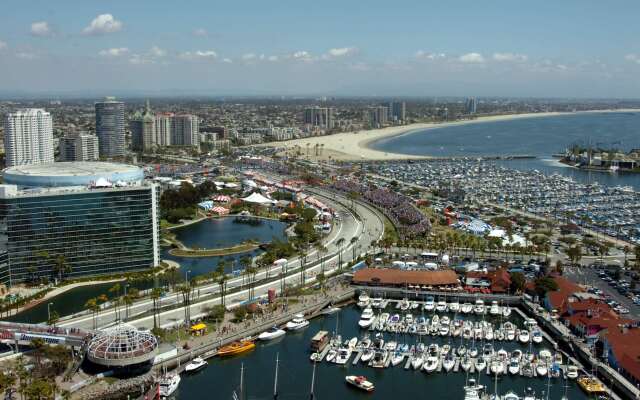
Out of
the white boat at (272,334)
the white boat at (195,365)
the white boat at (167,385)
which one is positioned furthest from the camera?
the white boat at (272,334)

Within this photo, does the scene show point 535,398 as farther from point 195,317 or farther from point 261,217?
point 261,217

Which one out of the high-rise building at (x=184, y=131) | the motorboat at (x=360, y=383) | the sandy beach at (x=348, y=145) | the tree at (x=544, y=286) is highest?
the high-rise building at (x=184, y=131)

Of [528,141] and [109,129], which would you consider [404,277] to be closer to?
[109,129]

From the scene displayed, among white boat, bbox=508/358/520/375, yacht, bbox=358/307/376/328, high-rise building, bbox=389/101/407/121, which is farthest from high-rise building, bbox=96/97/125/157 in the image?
high-rise building, bbox=389/101/407/121

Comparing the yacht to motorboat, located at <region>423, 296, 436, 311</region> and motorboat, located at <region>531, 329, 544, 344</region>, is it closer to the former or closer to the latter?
motorboat, located at <region>423, 296, 436, 311</region>

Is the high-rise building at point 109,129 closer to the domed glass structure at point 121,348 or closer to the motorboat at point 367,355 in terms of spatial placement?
the domed glass structure at point 121,348

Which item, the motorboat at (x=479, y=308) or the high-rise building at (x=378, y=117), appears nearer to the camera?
the motorboat at (x=479, y=308)

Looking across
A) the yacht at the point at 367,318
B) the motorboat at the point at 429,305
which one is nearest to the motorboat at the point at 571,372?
the motorboat at the point at 429,305
